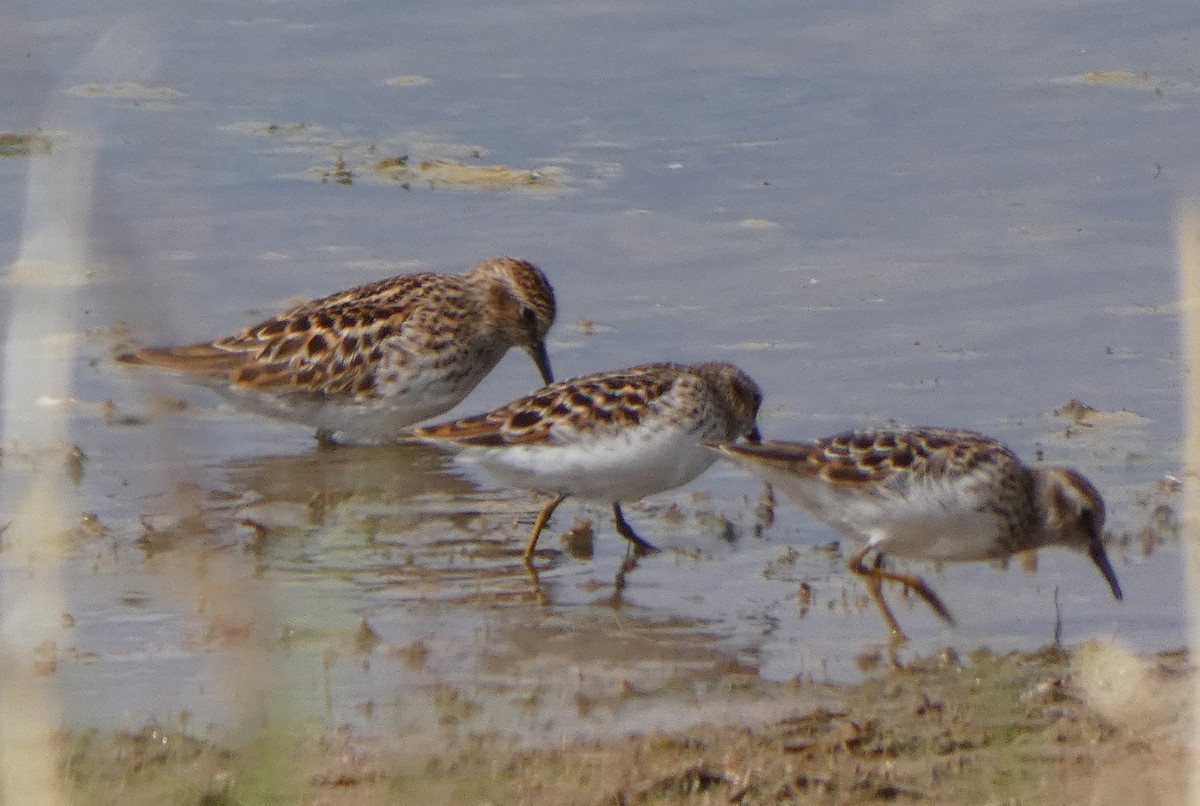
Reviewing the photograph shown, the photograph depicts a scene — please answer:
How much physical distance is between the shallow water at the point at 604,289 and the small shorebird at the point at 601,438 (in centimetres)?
33

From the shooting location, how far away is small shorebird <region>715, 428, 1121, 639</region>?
23.6 ft

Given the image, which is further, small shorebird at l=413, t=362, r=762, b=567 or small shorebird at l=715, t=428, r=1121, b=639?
small shorebird at l=413, t=362, r=762, b=567

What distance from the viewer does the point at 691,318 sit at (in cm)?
1125

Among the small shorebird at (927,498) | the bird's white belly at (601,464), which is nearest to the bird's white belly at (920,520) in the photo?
the small shorebird at (927,498)

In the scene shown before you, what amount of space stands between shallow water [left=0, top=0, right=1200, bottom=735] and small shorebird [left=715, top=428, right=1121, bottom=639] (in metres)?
0.24

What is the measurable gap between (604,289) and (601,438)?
Answer: 13.3 ft

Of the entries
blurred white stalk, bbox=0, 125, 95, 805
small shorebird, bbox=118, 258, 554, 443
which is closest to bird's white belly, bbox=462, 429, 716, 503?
blurred white stalk, bbox=0, 125, 95, 805

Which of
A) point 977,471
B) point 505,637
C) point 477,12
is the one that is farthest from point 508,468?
point 477,12

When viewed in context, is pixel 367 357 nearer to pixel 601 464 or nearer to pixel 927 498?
pixel 601 464

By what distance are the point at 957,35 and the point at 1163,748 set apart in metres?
11.8

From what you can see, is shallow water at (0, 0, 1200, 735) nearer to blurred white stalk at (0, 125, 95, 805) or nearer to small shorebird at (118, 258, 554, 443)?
blurred white stalk at (0, 125, 95, 805)

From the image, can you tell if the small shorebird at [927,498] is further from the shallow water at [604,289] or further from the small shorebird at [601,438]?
the small shorebird at [601,438]

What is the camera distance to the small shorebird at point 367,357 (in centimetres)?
968

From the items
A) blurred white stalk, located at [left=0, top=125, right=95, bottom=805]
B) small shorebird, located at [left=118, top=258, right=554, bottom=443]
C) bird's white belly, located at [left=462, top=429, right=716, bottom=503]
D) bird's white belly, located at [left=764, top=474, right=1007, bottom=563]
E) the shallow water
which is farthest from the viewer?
small shorebird, located at [left=118, top=258, right=554, bottom=443]
